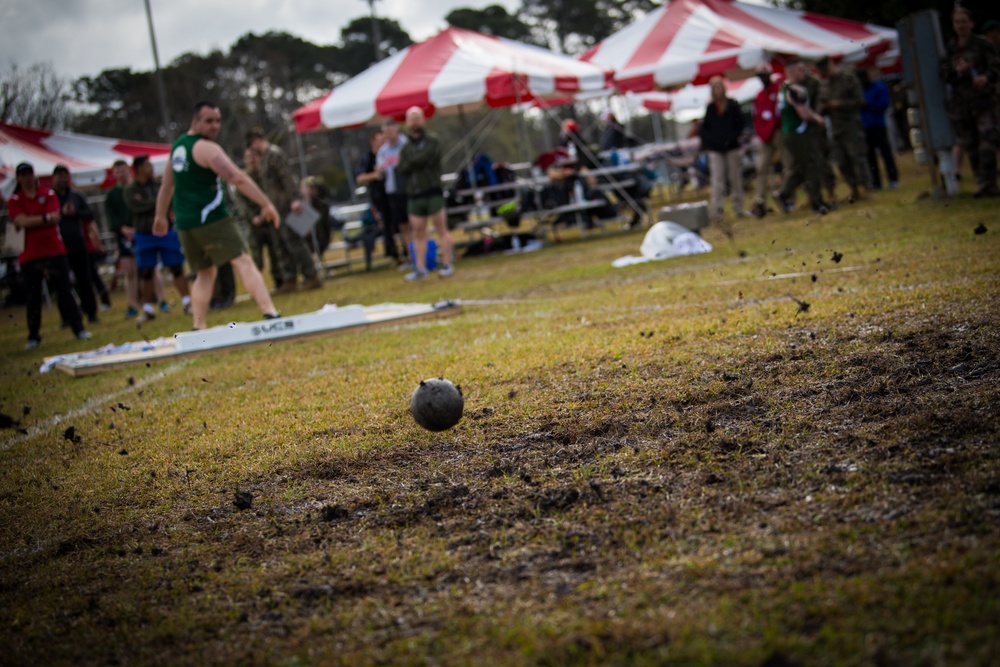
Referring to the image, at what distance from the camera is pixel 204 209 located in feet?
29.7

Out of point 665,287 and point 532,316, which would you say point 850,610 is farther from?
point 665,287

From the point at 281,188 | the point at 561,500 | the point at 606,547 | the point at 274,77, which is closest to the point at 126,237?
the point at 281,188

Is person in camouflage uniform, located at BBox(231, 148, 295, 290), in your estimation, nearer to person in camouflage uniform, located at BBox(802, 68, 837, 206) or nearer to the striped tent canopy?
person in camouflage uniform, located at BBox(802, 68, 837, 206)

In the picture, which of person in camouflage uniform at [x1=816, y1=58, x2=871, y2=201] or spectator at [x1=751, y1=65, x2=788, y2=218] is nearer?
person in camouflage uniform at [x1=816, y1=58, x2=871, y2=201]

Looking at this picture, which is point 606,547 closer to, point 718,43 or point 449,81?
point 449,81

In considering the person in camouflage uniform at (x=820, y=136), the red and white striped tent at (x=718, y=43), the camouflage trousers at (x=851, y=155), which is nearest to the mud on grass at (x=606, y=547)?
the person in camouflage uniform at (x=820, y=136)

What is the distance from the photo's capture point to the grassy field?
98.0 inches

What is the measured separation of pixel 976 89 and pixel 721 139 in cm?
393

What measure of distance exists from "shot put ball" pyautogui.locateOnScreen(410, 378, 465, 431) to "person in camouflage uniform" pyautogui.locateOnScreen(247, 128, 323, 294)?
10109mm

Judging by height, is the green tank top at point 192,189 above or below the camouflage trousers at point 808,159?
above

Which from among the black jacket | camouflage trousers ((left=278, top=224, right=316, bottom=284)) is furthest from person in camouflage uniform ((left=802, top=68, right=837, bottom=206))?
camouflage trousers ((left=278, top=224, right=316, bottom=284))

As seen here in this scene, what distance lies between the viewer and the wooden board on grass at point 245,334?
8.62m

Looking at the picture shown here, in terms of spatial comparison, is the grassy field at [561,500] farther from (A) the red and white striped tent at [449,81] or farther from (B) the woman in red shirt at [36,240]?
(A) the red and white striped tent at [449,81]

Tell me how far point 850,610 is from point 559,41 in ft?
188
